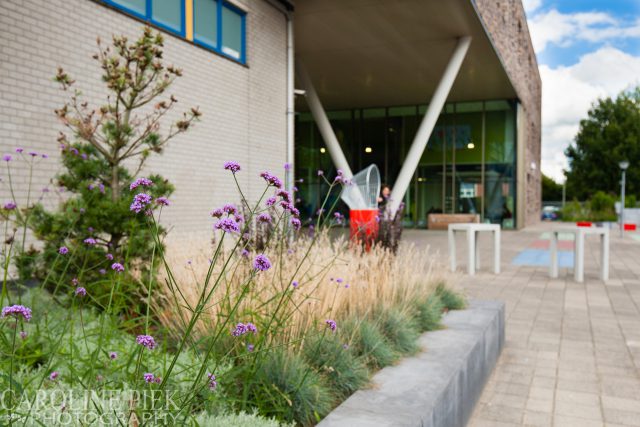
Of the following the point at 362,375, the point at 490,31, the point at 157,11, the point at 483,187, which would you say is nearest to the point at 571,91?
the point at 483,187

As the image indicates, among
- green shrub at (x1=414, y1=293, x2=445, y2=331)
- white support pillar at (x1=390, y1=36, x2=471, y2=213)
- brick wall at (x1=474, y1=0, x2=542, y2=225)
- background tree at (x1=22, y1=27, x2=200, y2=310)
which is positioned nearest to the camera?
background tree at (x1=22, y1=27, x2=200, y2=310)

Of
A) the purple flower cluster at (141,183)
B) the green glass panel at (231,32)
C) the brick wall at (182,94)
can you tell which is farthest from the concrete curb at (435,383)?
the green glass panel at (231,32)

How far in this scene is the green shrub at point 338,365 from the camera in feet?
8.16

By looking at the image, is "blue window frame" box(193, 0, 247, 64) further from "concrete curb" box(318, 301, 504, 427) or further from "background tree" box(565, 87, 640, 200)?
"background tree" box(565, 87, 640, 200)

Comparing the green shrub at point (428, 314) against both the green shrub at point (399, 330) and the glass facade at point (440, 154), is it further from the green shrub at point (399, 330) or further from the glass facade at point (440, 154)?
the glass facade at point (440, 154)

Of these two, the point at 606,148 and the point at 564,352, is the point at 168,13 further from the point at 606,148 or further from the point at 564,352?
the point at 606,148

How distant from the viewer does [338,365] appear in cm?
256

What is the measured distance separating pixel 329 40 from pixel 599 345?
1071 centimetres

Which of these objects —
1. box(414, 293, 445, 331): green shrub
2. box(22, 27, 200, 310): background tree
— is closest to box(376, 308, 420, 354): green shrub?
box(414, 293, 445, 331): green shrub

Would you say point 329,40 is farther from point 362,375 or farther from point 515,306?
point 362,375

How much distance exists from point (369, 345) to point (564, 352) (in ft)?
7.26

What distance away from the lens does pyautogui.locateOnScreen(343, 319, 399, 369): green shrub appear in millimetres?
2887

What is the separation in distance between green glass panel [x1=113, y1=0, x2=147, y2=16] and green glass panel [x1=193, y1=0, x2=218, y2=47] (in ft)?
3.50

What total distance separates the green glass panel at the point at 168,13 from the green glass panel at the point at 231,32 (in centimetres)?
110
